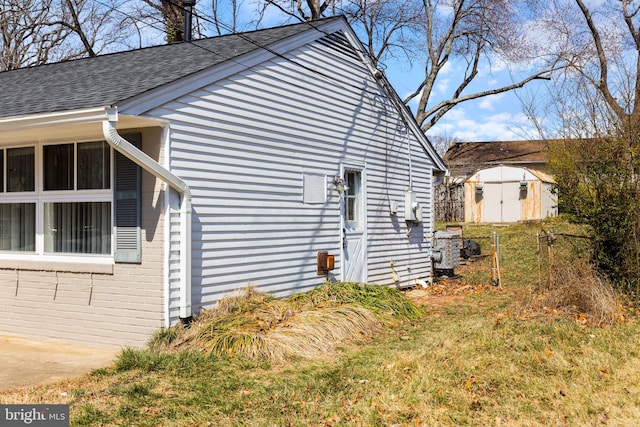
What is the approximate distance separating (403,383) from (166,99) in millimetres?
4137

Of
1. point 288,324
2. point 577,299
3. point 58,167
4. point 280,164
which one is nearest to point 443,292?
point 577,299

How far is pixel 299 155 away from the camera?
31.8ft

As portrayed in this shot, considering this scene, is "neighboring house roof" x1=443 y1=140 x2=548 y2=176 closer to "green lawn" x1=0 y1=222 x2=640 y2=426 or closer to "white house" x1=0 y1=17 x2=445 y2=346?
"white house" x1=0 y1=17 x2=445 y2=346

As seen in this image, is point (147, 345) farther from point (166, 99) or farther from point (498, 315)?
point (498, 315)

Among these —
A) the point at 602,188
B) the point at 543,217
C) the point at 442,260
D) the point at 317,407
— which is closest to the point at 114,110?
the point at 317,407

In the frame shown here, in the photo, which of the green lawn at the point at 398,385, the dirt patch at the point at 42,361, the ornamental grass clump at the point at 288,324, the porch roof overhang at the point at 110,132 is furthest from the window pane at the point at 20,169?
the green lawn at the point at 398,385

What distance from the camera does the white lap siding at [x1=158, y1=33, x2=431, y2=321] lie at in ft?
25.4

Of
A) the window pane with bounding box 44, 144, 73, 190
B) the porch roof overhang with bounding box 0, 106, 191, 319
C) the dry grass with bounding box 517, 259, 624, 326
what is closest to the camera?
the porch roof overhang with bounding box 0, 106, 191, 319

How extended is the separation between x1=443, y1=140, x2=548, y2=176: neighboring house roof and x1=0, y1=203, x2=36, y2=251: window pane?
25389mm

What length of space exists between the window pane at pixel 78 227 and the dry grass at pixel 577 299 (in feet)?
18.7

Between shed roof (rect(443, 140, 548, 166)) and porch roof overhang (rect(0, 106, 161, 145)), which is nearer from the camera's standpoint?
porch roof overhang (rect(0, 106, 161, 145))

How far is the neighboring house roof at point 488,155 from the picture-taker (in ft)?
106

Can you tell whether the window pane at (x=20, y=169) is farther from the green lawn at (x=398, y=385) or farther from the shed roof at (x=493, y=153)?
the shed roof at (x=493, y=153)

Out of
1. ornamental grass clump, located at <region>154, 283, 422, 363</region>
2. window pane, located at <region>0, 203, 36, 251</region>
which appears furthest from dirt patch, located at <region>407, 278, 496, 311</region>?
window pane, located at <region>0, 203, 36, 251</region>
